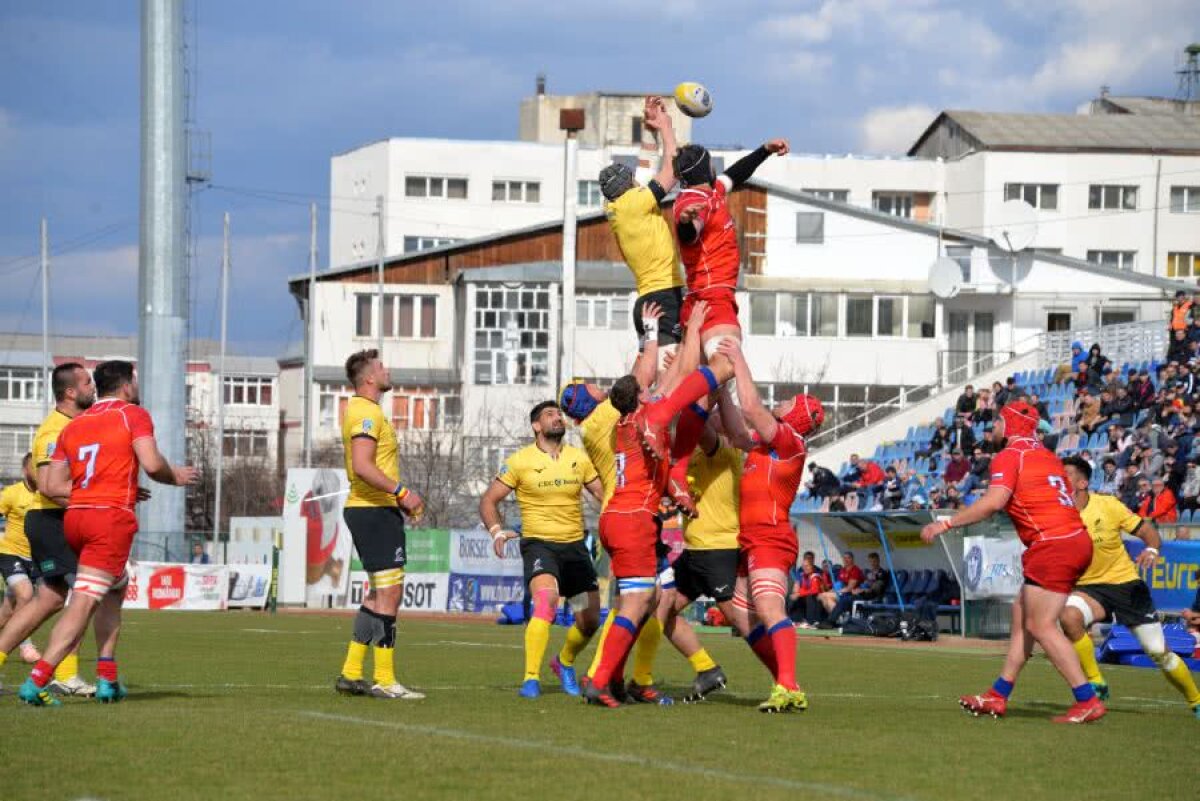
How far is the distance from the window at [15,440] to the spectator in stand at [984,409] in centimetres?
7810

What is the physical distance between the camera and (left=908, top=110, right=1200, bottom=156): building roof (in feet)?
289

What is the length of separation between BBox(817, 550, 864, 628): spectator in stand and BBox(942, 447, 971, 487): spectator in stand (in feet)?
16.6

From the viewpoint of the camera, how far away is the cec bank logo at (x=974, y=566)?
29172 mm

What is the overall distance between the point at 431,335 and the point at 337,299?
4.51 metres

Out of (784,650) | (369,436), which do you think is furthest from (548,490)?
(784,650)

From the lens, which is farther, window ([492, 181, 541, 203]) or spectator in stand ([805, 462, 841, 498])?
window ([492, 181, 541, 203])

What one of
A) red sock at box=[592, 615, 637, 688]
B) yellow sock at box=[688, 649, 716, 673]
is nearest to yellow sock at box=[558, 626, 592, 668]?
yellow sock at box=[688, 649, 716, 673]

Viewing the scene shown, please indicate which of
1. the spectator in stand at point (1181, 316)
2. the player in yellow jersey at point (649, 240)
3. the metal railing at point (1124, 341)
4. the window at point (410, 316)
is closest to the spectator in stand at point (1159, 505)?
the spectator in stand at point (1181, 316)

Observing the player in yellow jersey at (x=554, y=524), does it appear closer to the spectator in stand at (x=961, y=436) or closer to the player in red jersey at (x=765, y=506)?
the player in red jersey at (x=765, y=506)

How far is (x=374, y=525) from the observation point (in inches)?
522

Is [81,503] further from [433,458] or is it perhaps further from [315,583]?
[433,458]

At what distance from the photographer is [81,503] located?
1199cm

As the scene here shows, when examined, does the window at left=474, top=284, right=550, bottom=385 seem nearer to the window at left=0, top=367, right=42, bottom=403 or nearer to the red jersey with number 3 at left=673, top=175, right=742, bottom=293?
the window at left=0, top=367, right=42, bottom=403

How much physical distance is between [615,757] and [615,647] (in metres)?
3.07
